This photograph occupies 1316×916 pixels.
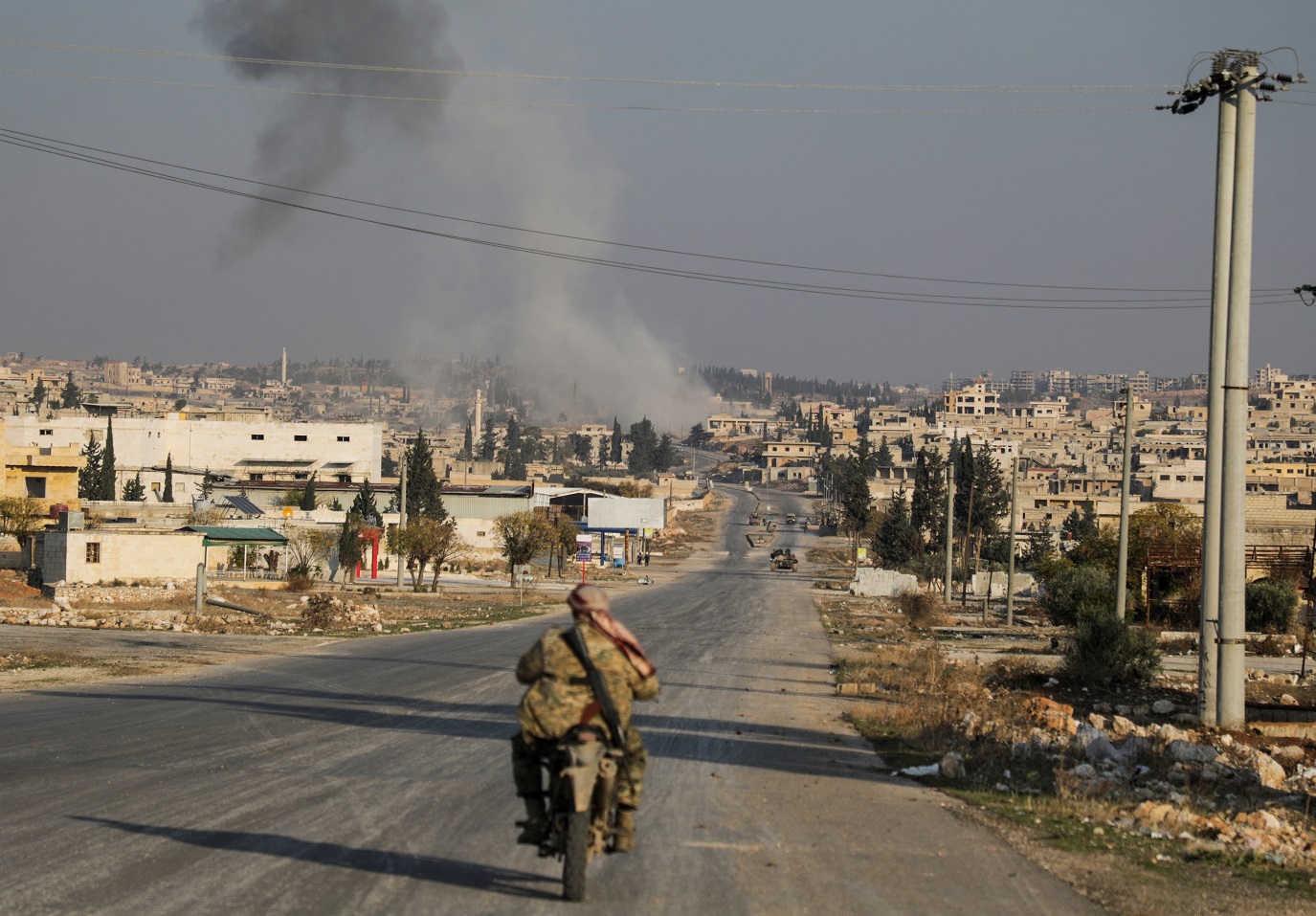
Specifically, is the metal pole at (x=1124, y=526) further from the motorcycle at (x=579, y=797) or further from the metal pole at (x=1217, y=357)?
the motorcycle at (x=579, y=797)

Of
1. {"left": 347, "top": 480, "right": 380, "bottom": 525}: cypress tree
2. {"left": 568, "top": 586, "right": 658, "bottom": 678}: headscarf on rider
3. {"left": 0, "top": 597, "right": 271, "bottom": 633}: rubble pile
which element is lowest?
{"left": 0, "top": 597, "right": 271, "bottom": 633}: rubble pile

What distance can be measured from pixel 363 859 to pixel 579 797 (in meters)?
1.75

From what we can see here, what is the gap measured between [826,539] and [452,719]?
109m

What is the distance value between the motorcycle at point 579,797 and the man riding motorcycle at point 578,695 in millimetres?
70

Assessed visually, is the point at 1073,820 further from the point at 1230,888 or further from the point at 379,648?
the point at 379,648

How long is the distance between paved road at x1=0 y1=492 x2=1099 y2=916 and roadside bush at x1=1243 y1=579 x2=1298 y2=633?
2961 centimetres

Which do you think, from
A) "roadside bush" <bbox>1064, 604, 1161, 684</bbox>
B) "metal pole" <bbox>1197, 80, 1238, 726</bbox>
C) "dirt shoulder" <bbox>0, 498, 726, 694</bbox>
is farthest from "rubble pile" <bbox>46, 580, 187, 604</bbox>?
"metal pole" <bbox>1197, 80, 1238, 726</bbox>

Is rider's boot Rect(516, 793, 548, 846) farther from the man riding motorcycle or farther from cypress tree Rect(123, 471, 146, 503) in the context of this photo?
cypress tree Rect(123, 471, 146, 503)

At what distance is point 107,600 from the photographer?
40.7 metres

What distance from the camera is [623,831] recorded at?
273 inches

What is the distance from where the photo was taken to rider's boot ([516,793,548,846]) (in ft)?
22.6

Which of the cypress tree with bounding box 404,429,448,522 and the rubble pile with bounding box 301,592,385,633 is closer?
the rubble pile with bounding box 301,592,385,633

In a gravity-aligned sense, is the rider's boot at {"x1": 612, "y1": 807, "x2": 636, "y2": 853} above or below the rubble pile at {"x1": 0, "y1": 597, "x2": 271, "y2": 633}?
above

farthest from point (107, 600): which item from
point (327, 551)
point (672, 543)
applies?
point (672, 543)
